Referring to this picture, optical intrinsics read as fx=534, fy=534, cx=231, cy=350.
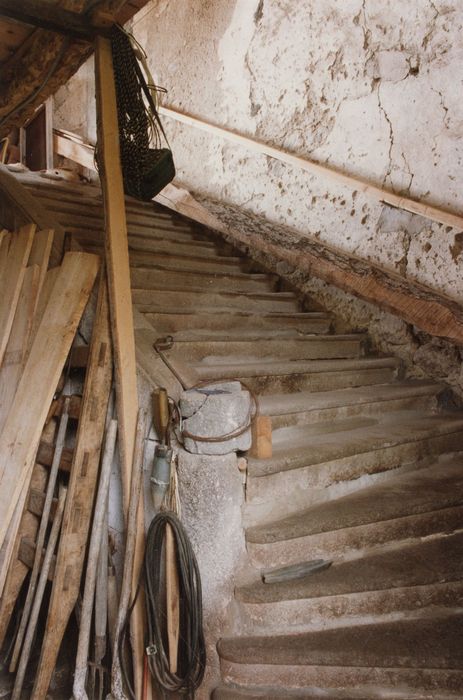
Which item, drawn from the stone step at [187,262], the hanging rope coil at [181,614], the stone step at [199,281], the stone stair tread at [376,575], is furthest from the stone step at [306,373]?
the stone step at [187,262]

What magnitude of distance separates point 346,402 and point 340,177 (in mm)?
1335

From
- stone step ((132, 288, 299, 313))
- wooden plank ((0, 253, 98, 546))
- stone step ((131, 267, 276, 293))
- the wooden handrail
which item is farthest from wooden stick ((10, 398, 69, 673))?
the wooden handrail

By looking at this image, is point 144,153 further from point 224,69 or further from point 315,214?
point 224,69

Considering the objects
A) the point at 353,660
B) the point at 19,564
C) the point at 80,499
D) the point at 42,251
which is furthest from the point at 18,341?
the point at 353,660

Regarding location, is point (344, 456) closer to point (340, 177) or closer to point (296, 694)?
point (296, 694)

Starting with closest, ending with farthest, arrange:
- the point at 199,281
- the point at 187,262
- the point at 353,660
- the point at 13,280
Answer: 1. the point at 353,660
2. the point at 13,280
3. the point at 199,281
4. the point at 187,262

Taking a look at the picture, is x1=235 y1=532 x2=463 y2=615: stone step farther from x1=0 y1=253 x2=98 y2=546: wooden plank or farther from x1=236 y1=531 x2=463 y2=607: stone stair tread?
x1=0 y1=253 x2=98 y2=546: wooden plank

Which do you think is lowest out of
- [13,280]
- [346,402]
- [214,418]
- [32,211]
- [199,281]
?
[214,418]

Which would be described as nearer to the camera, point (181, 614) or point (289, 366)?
point (181, 614)

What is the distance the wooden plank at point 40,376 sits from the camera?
2518 mm

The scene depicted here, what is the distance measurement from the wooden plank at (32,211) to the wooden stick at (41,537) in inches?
36.3

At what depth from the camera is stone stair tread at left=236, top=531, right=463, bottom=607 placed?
2145 millimetres

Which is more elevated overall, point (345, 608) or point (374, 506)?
point (374, 506)

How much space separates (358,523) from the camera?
237cm
